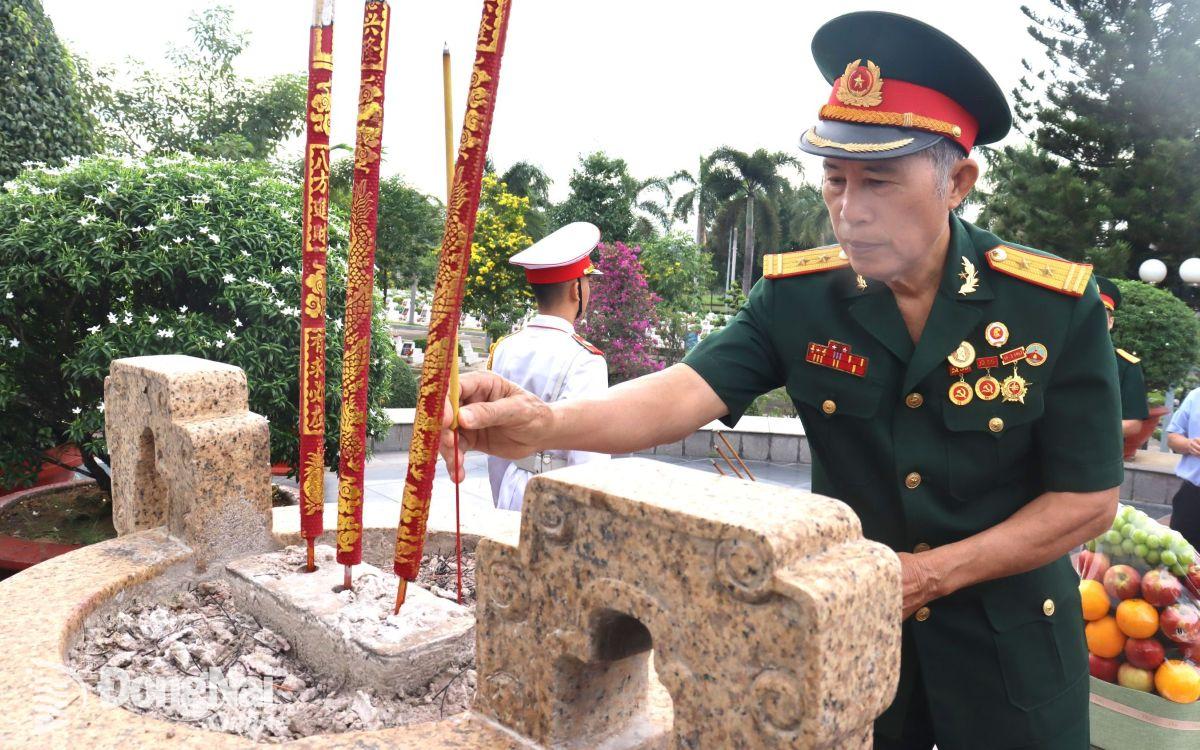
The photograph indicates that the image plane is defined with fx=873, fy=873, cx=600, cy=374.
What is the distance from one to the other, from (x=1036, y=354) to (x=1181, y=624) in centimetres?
157

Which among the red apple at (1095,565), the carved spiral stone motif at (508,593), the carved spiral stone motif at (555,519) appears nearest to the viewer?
the carved spiral stone motif at (555,519)

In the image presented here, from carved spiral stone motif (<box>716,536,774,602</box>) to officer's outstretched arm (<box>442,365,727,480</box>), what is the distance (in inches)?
26.1

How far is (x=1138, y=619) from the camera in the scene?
2.72 meters

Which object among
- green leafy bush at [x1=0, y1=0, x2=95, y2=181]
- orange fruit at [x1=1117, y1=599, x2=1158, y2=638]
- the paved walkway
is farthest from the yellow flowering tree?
orange fruit at [x1=1117, y1=599, x2=1158, y2=638]

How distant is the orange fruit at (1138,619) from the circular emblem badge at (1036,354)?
61.5 inches

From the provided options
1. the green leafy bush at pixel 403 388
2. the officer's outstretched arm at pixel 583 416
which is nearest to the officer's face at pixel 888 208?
the officer's outstretched arm at pixel 583 416

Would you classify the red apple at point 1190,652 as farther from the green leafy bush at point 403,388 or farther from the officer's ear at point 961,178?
the green leafy bush at point 403,388

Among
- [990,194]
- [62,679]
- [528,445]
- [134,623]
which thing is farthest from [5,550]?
[990,194]

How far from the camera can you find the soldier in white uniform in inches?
140

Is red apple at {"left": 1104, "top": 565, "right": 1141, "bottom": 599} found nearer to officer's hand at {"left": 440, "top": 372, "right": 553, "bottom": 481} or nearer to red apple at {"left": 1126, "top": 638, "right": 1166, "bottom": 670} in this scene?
red apple at {"left": 1126, "top": 638, "right": 1166, "bottom": 670}

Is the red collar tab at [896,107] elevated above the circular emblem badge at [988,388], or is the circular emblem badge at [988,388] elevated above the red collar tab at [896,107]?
the red collar tab at [896,107]

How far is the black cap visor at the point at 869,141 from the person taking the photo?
60.4 inches

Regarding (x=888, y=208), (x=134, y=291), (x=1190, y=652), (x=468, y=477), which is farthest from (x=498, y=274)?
(x=888, y=208)

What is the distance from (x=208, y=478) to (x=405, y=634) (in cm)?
88
